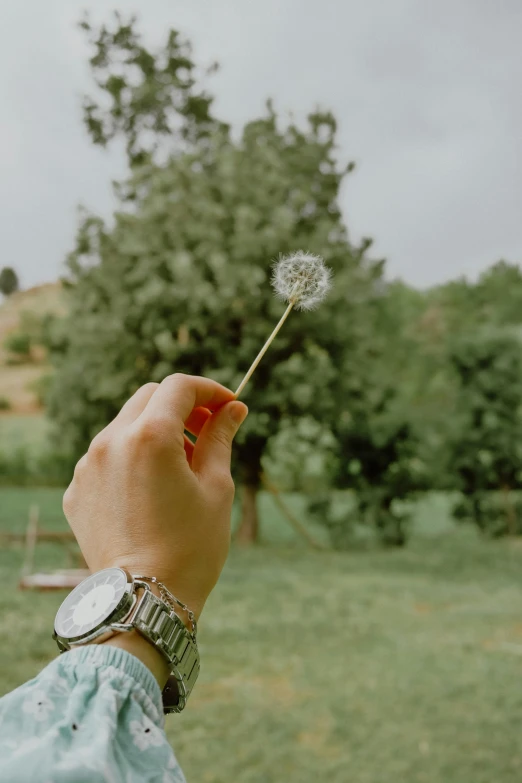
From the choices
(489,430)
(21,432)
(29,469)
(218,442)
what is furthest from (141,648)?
(21,432)

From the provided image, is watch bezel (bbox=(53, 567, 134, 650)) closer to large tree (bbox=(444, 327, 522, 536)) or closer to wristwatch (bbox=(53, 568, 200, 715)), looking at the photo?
wristwatch (bbox=(53, 568, 200, 715))

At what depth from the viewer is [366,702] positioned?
3.35m

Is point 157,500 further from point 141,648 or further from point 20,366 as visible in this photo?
point 20,366

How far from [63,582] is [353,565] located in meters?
3.04

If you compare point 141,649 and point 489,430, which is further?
point 489,430

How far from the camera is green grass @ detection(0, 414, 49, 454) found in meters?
12.4

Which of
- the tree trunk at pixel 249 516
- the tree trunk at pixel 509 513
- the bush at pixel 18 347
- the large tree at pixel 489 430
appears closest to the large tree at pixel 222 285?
the tree trunk at pixel 249 516

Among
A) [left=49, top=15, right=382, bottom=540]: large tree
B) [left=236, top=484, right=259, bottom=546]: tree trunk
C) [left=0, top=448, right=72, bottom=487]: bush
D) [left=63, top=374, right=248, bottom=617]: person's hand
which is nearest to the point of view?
[left=63, top=374, right=248, bottom=617]: person's hand

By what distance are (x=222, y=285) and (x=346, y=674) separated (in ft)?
14.3

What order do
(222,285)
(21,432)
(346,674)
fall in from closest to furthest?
1. (346,674)
2. (222,285)
3. (21,432)

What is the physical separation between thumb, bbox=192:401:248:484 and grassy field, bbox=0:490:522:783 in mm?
2373

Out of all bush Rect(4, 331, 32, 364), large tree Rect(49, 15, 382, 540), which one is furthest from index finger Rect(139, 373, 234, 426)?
bush Rect(4, 331, 32, 364)

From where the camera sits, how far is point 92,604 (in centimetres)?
49

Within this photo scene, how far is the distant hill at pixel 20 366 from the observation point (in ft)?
38.1
